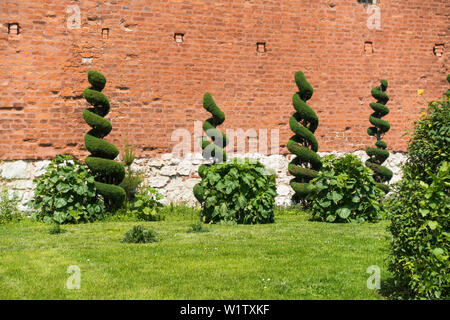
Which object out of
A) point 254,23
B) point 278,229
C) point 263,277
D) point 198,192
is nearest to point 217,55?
point 254,23

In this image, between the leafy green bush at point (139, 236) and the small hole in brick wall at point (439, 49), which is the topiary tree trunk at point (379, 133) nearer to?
the small hole in brick wall at point (439, 49)

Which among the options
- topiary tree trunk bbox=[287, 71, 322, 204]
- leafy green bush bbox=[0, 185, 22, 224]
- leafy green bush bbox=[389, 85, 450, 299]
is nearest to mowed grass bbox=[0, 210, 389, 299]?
leafy green bush bbox=[389, 85, 450, 299]

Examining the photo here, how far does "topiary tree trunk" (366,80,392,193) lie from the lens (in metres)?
12.1

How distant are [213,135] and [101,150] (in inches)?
107

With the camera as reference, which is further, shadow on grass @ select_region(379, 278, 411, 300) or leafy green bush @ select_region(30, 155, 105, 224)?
leafy green bush @ select_region(30, 155, 105, 224)

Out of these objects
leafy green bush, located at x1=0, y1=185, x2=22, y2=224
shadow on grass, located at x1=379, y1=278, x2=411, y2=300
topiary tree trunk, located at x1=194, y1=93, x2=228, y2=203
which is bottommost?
leafy green bush, located at x1=0, y1=185, x2=22, y2=224

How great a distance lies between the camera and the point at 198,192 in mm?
10609

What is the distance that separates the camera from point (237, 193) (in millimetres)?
8773

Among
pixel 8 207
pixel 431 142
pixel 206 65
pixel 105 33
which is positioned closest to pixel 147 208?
pixel 8 207

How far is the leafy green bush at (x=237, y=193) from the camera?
874cm

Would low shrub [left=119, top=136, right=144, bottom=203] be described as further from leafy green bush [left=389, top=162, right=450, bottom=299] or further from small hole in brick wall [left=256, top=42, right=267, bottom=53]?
leafy green bush [left=389, top=162, right=450, bottom=299]

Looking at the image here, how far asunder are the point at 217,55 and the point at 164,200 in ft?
12.9

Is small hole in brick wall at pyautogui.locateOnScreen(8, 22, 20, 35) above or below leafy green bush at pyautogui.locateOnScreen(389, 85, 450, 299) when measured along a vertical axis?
above

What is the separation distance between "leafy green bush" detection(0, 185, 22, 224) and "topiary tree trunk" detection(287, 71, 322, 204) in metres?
6.25
